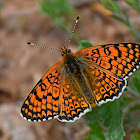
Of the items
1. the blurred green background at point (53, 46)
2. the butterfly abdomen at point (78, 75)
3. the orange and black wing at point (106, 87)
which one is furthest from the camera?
the blurred green background at point (53, 46)

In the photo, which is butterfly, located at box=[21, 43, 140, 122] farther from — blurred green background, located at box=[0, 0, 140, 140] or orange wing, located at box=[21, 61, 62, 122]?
blurred green background, located at box=[0, 0, 140, 140]

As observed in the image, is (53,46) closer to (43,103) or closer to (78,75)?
(78,75)

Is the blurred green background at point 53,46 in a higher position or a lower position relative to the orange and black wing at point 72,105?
higher

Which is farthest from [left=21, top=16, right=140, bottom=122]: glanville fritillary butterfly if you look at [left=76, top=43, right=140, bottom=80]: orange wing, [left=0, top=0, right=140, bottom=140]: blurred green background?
[left=0, top=0, right=140, bottom=140]: blurred green background

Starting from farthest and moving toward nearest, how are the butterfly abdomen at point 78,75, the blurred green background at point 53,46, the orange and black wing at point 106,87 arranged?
the blurred green background at point 53,46 < the butterfly abdomen at point 78,75 < the orange and black wing at point 106,87

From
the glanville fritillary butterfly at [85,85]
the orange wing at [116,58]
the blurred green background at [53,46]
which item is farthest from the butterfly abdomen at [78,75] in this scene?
the blurred green background at [53,46]

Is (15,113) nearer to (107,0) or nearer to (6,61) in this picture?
(6,61)

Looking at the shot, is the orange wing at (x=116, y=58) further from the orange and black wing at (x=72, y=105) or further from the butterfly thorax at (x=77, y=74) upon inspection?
the orange and black wing at (x=72, y=105)

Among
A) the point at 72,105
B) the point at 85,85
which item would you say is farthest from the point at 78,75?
the point at 72,105
